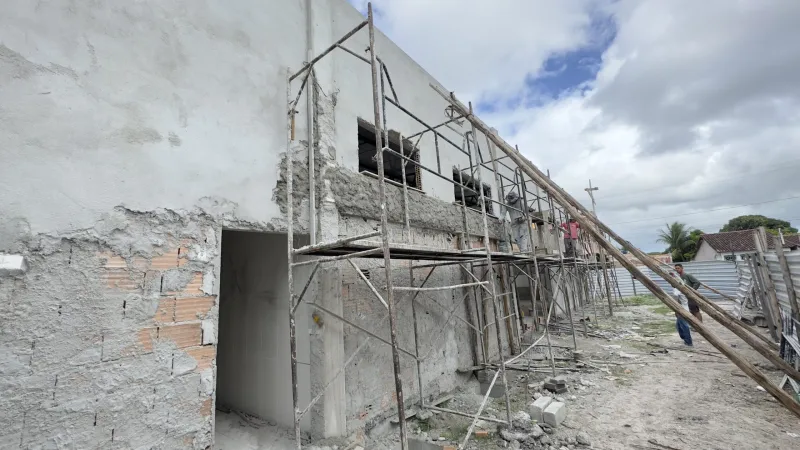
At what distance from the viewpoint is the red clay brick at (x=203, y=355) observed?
10.2 feet

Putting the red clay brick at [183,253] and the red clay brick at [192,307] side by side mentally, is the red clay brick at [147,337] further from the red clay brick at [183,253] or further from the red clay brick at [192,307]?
the red clay brick at [183,253]

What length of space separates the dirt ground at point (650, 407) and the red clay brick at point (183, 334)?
103 inches

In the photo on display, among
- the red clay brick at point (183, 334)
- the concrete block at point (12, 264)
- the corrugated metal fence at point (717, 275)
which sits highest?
the concrete block at point (12, 264)

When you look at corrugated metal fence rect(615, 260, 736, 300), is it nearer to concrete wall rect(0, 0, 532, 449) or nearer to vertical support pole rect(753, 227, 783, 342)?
vertical support pole rect(753, 227, 783, 342)

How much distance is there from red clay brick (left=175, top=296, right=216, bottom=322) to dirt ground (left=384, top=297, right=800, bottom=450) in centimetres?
273

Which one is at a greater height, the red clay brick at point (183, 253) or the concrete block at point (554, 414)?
the red clay brick at point (183, 253)

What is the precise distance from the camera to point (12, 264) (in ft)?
7.54

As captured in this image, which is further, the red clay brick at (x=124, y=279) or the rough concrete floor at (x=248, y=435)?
the rough concrete floor at (x=248, y=435)

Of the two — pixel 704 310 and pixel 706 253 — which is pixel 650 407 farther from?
pixel 706 253

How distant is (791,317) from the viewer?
19.3 ft

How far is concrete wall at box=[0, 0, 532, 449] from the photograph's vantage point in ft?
7.86

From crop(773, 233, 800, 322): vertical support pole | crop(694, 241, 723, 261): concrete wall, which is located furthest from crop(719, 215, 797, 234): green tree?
crop(773, 233, 800, 322): vertical support pole

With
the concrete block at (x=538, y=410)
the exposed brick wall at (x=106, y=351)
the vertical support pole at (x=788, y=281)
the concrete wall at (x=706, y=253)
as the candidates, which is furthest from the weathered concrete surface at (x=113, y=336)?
the concrete wall at (x=706, y=253)

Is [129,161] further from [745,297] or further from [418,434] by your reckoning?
[745,297]
